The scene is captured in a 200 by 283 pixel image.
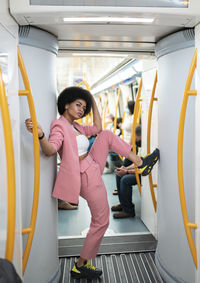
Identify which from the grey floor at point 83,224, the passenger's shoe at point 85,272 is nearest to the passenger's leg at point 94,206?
the passenger's shoe at point 85,272

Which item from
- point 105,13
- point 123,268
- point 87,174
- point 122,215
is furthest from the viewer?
point 122,215

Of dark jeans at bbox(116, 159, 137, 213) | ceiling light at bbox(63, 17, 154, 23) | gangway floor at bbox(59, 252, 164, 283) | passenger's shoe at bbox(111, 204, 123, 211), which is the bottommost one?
gangway floor at bbox(59, 252, 164, 283)

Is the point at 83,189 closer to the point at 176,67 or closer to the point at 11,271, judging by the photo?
the point at 176,67

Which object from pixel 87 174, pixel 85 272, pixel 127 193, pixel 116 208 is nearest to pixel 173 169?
pixel 87 174

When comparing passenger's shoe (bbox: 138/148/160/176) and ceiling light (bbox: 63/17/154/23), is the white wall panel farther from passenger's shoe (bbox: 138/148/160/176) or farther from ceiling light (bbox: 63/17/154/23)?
ceiling light (bbox: 63/17/154/23)

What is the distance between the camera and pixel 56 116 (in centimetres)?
265

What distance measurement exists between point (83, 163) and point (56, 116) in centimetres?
52

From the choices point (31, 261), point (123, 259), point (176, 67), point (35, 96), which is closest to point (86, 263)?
point (123, 259)

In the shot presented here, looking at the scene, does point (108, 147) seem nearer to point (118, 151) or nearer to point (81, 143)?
point (118, 151)

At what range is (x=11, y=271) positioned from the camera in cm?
112

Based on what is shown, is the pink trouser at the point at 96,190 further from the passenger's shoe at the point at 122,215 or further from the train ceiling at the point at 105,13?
the passenger's shoe at the point at 122,215

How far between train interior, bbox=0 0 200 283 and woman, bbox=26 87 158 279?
0.11 meters

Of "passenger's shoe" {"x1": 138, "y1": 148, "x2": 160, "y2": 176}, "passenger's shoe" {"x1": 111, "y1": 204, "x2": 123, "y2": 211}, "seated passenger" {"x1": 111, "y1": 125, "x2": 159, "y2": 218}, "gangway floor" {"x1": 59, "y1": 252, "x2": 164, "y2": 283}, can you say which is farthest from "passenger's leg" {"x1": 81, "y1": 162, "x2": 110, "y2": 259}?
"passenger's shoe" {"x1": 111, "y1": 204, "x2": 123, "y2": 211}

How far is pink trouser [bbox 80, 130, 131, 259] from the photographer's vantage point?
264 cm
